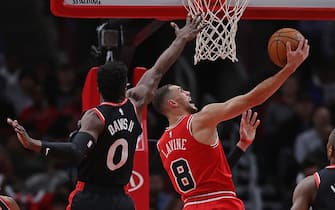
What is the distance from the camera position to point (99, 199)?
843 cm

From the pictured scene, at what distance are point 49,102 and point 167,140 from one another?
20.4 feet

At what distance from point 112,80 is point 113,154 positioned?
0.60m

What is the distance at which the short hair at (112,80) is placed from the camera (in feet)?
27.6

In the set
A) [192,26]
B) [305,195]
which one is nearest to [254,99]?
[305,195]

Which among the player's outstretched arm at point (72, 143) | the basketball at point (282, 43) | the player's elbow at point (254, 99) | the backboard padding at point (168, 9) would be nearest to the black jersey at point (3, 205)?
the player's outstretched arm at point (72, 143)

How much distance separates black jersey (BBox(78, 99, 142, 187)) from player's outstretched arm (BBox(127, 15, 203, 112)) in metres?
0.44

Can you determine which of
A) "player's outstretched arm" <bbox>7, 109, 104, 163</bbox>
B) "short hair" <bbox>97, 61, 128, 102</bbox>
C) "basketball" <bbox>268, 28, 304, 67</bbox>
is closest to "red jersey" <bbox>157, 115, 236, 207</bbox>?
"short hair" <bbox>97, 61, 128, 102</bbox>

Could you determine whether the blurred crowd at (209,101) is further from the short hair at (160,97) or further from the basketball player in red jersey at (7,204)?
the basketball player in red jersey at (7,204)

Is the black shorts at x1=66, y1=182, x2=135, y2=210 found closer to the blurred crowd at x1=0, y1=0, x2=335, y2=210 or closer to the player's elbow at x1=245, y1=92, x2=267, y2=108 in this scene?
the player's elbow at x1=245, y1=92, x2=267, y2=108

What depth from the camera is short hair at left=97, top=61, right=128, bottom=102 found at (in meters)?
8.40

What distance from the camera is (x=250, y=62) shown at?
53.9ft

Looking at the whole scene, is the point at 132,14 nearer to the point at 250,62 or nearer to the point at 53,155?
the point at 53,155

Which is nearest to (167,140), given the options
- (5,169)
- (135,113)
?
(135,113)

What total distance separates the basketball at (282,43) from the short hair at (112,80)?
4.01ft
